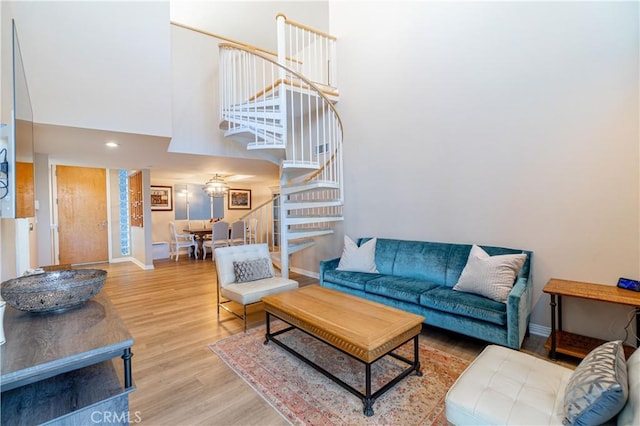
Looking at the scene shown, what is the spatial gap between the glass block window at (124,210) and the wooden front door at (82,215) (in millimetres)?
325

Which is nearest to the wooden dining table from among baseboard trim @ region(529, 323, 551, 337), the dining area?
the dining area

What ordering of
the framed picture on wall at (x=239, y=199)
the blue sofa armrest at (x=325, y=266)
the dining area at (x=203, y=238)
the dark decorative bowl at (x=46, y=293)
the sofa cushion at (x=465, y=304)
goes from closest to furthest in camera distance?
the dark decorative bowl at (x=46, y=293) → the sofa cushion at (x=465, y=304) → the blue sofa armrest at (x=325, y=266) → the dining area at (x=203, y=238) → the framed picture on wall at (x=239, y=199)

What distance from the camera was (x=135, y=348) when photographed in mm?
2641

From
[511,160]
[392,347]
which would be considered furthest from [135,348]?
[511,160]

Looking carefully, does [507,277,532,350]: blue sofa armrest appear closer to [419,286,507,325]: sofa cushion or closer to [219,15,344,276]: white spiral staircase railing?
[419,286,507,325]: sofa cushion

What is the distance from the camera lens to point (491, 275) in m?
2.61

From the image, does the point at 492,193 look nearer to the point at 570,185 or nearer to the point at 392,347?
the point at 570,185

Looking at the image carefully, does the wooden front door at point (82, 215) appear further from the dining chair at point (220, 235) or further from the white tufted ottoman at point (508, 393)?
the white tufted ottoman at point (508, 393)

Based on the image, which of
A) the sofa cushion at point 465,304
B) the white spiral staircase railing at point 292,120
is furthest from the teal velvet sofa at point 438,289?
the white spiral staircase railing at point 292,120

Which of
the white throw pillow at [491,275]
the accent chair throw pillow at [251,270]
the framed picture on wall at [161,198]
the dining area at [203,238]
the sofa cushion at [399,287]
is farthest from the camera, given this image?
the framed picture on wall at [161,198]

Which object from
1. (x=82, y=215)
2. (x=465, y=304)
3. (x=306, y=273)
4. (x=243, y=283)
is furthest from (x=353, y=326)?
(x=82, y=215)

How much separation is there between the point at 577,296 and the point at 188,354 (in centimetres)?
310

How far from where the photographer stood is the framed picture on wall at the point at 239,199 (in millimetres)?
9492

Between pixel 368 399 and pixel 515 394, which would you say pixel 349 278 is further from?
pixel 515 394
